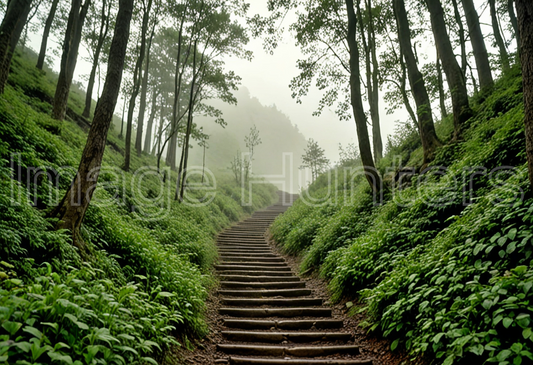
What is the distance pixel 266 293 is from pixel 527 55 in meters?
5.73

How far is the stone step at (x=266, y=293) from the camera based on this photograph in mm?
6113

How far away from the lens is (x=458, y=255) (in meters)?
3.41

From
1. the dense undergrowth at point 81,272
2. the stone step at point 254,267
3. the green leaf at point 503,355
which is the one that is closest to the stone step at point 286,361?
the dense undergrowth at point 81,272

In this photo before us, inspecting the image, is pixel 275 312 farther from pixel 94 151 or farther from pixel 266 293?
pixel 94 151

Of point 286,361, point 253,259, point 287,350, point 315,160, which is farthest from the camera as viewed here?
point 315,160

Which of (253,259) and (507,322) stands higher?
(253,259)

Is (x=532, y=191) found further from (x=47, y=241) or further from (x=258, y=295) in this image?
(x=47, y=241)

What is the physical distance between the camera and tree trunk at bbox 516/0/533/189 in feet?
9.05

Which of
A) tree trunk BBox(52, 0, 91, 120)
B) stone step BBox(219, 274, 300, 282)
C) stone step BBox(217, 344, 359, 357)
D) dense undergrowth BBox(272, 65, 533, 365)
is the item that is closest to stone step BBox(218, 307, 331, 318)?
dense undergrowth BBox(272, 65, 533, 365)

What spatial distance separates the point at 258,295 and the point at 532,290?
4813 millimetres

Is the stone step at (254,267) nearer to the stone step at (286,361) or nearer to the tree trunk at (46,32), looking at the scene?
the stone step at (286,361)

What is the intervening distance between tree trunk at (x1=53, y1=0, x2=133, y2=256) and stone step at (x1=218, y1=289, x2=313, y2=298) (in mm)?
3316

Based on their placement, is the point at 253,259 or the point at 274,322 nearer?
the point at 274,322

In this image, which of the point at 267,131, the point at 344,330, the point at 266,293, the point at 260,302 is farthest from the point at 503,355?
the point at 267,131
